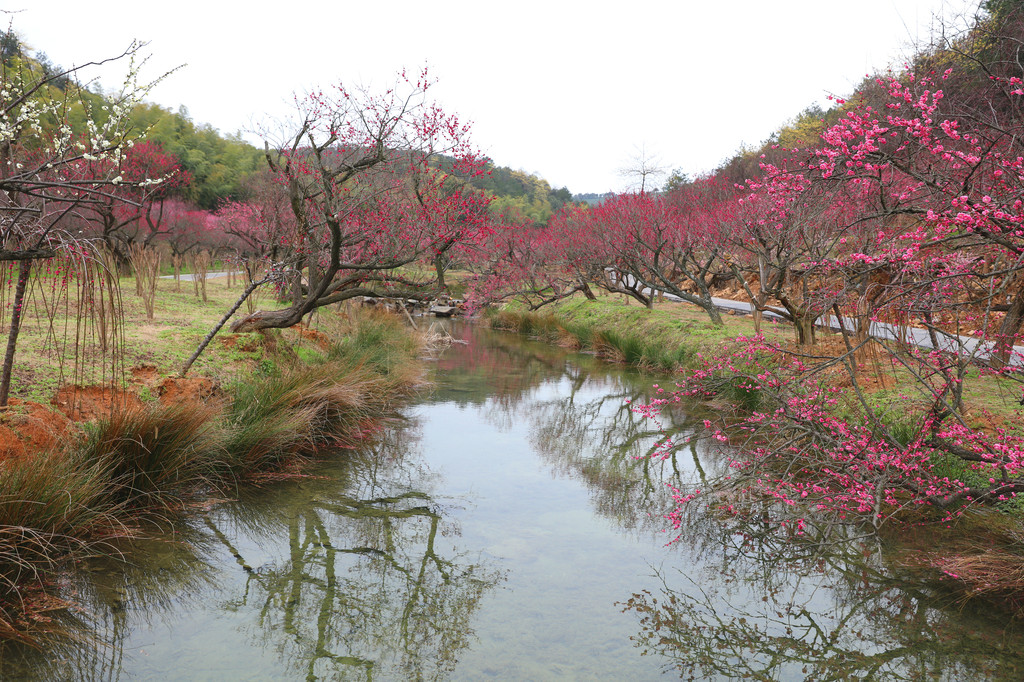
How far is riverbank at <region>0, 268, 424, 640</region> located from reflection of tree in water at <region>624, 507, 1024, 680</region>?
374 cm

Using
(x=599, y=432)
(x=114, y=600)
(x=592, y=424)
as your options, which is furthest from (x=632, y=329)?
(x=114, y=600)

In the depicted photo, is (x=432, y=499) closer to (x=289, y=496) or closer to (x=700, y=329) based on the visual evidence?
(x=289, y=496)

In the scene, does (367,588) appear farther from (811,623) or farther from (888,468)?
(888,468)

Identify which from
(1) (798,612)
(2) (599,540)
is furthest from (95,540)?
(1) (798,612)

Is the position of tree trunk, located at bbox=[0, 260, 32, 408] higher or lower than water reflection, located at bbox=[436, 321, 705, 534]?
higher

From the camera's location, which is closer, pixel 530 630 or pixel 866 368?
pixel 530 630

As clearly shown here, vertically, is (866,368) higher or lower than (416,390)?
higher

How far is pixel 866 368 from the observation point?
8.09 meters

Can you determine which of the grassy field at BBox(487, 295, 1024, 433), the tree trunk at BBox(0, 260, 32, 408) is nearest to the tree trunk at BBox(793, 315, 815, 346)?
the grassy field at BBox(487, 295, 1024, 433)

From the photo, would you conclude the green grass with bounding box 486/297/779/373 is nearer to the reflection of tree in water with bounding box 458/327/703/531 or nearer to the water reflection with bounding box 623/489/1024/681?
the reflection of tree in water with bounding box 458/327/703/531

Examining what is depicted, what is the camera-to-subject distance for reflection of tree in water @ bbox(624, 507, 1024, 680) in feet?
12.4

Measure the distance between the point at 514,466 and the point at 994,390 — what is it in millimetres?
5539

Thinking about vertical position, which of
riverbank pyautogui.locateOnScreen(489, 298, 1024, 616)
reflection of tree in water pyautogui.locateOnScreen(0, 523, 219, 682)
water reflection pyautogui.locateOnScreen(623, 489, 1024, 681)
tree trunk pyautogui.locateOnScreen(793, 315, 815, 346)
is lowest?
reflection of tree in water pyautogui.locateOnScreen(0, 523, 219, 682)

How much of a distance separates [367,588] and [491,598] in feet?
2.86
